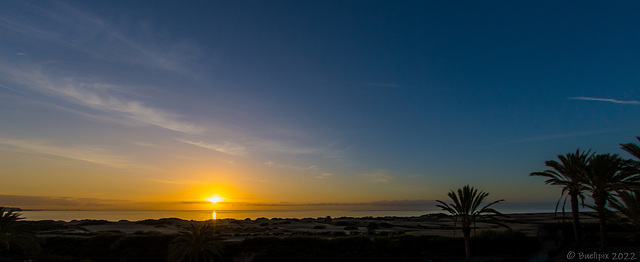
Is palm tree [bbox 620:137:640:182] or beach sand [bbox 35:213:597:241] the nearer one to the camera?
palm tree [bbox 620:137:640:182]

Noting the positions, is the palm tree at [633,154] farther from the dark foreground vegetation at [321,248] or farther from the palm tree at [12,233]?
the palm tree at [12,233]

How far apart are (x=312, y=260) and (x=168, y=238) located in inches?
627

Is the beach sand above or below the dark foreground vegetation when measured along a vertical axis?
below

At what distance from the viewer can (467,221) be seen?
2548 centimetres

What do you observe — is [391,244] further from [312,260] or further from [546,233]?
[546,233]

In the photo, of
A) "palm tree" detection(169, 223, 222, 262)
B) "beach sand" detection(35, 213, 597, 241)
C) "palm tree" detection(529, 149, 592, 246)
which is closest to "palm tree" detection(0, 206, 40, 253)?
"palm tree" detection(169, 223, 222, 262)

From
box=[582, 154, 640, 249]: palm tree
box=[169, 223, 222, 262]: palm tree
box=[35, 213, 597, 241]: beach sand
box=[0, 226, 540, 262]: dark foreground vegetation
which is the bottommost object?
box=[35, 213, 597, 241]: beach sand

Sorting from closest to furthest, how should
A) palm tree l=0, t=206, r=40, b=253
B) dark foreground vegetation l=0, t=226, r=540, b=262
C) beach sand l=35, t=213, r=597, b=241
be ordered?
palm tree l=0, t=206, r=40, b=253 → dark foreground vegetation l=0, t=226, r=540, b=262 → beach sand l=35, t=213, r=597, b=241

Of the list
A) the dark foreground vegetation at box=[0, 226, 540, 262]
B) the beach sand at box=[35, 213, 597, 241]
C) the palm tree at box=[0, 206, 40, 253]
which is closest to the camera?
the palm tree at box=[0, 206, 40, 253]

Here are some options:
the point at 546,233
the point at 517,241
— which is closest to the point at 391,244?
the point at 517,241

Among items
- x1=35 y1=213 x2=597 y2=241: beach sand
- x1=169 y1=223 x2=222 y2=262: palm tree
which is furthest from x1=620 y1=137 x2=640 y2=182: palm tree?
x1=169 y1=223 x2=222 y2=262: palm tree

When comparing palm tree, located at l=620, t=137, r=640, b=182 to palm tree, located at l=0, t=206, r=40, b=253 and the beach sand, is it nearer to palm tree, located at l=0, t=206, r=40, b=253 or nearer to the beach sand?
the beach sand

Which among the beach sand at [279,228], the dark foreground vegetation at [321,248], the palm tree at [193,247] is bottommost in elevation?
the beach sand at [279,228]

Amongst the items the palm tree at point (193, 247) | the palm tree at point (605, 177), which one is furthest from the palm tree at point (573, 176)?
the palm tree at point (193, 247)
